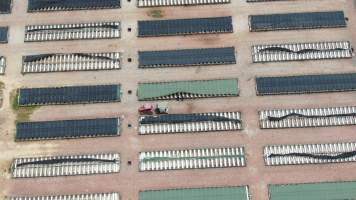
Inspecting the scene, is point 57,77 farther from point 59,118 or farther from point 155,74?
point 155,74

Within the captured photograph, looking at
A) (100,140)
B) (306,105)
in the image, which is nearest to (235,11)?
(306,105)

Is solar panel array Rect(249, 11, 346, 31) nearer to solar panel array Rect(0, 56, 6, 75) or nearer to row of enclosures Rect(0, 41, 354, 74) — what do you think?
row of enclosures Rect(0, 41, 354, 74)

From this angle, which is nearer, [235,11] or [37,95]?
[37,95]

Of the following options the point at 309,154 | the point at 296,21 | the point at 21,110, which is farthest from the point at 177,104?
the point at 296,21

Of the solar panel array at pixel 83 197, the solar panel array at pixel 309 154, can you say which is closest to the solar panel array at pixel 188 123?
the solar panel array at pixel 309 154

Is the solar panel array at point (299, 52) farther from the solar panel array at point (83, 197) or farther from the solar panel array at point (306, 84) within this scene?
the solar panel array at point (83, 197)

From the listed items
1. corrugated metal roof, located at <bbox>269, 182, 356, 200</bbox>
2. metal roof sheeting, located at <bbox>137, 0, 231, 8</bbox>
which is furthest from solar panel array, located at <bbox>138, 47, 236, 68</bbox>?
corrugated metal roof, located at <bbox>269, 182, 356, 200</bbox>

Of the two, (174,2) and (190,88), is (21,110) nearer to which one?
(190,88)
